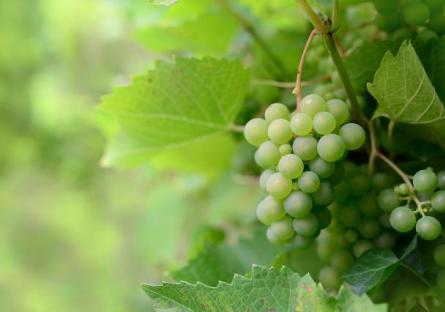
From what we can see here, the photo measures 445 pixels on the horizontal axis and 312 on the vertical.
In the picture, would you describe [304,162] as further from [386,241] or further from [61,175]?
[61,175]

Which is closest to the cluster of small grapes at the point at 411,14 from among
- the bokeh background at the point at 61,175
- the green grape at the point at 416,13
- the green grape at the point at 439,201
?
the green grape at the point at 416,13

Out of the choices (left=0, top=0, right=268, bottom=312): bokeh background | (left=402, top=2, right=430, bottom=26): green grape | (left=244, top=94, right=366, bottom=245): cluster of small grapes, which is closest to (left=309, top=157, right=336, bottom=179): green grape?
(left=244, top=94, right=366, bottom=245): cluster of small grapes

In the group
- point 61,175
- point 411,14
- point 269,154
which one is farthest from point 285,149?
point 61,175

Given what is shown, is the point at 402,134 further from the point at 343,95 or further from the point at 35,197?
the point at 35,197

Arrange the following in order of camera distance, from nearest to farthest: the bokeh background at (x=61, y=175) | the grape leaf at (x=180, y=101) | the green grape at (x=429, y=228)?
the green grape at (x=429, y=228), the grape leaf at (x=180, y=101), the bokeh background at (x=61, y=175)

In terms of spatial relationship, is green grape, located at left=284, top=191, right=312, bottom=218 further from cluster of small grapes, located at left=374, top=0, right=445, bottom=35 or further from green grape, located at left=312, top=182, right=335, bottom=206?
cluster of small grapes, located at left=374, top=0, right=445, bottom=35

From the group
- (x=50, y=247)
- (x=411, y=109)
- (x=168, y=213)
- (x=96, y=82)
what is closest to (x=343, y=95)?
(x=411, y=109)

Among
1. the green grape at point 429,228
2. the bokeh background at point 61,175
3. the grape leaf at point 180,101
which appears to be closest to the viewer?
the green grape at point 429,228

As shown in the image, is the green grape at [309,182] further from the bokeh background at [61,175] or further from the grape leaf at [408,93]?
the bokeh background at [61,175]
